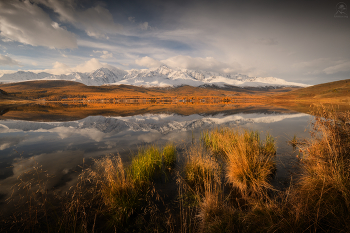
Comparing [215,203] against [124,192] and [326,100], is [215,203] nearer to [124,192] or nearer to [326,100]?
[124,192]

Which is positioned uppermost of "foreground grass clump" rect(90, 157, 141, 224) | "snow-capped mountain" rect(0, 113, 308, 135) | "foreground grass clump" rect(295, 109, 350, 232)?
"foreground grass clump" rect(295, 109, 350, 232)

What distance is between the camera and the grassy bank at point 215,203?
2412 mm

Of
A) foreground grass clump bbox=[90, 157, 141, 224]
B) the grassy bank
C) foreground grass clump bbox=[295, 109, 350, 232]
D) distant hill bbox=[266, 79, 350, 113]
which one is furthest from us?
distant hill bbox=[266, 79, 350, 113]

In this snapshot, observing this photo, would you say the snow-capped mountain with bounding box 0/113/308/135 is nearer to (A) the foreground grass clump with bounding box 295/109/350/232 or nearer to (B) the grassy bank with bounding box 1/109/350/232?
(B) the grassy bank with bounding box 1/109/350/232

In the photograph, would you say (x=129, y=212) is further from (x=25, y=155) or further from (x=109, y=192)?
(x=25, y=155)

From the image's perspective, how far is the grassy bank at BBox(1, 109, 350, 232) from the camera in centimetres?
241

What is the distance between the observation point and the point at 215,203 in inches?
117

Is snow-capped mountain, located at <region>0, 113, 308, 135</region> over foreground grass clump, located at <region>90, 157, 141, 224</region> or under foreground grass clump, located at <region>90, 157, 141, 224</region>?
under

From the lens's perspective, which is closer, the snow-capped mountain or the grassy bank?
the grassy bank

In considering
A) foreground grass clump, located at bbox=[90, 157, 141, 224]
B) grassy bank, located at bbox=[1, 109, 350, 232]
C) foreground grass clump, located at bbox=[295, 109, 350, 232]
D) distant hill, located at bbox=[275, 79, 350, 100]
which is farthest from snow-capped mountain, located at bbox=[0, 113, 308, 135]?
distant hill, located at bbox=[275, 79, 350, 100]

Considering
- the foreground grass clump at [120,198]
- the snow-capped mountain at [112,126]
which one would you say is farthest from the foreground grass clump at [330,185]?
the snow-capped mountain at [112,126]

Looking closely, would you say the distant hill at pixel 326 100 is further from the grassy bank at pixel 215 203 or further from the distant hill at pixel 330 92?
the grassy bank at pixel 215 203

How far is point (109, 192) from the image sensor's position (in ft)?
11.7

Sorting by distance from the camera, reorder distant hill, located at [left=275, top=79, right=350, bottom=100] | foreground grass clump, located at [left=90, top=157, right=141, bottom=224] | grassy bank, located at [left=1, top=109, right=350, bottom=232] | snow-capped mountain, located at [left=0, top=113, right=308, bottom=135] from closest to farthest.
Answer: grassy bank, located at [left=1, top=109, right=350, bottom=232]
foreground grass clump, located at [left=90, top=157, right=141, bottom=224]
snow-capped mountain, located at [left=0, top=113, right=308, bottom=135]
distant hill, located at [left=275, top=79, right=350, bottom=100]
